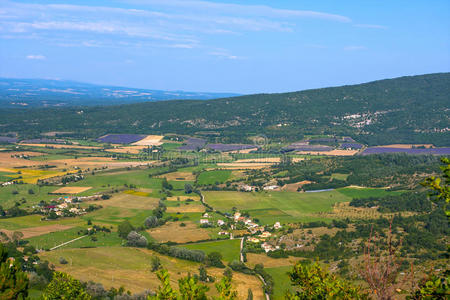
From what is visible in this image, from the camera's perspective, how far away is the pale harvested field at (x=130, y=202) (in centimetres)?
8450

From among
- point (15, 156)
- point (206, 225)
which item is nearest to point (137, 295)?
point (206, 225)

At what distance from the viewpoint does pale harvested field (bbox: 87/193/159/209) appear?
8450cm

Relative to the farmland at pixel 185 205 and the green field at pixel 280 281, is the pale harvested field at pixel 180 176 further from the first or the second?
the green field at pixel 280 281

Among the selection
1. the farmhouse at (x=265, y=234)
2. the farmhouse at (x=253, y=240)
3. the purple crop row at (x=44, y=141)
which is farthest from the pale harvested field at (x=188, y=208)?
the purple crop row at (x=44, y=141)

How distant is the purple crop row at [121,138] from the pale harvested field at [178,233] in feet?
334

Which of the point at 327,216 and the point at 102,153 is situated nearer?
the point at 327,216

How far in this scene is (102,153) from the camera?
144 metres

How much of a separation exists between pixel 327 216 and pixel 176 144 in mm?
94787

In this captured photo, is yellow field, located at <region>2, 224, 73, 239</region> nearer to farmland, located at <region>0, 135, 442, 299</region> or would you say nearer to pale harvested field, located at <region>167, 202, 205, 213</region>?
farmland, located at <region>0, 135, 442, 299</region>

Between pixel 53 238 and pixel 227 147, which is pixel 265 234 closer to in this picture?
pixel 53 238

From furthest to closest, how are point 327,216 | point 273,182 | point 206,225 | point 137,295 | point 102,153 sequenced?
point 102,153 < point 273,182 < point 327,216 < point 206,225 < point 137,295

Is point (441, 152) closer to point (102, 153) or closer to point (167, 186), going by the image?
point (167, 186)

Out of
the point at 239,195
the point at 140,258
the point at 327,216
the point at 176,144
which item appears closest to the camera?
the point at 140,258

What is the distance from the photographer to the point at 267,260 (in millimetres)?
58750
